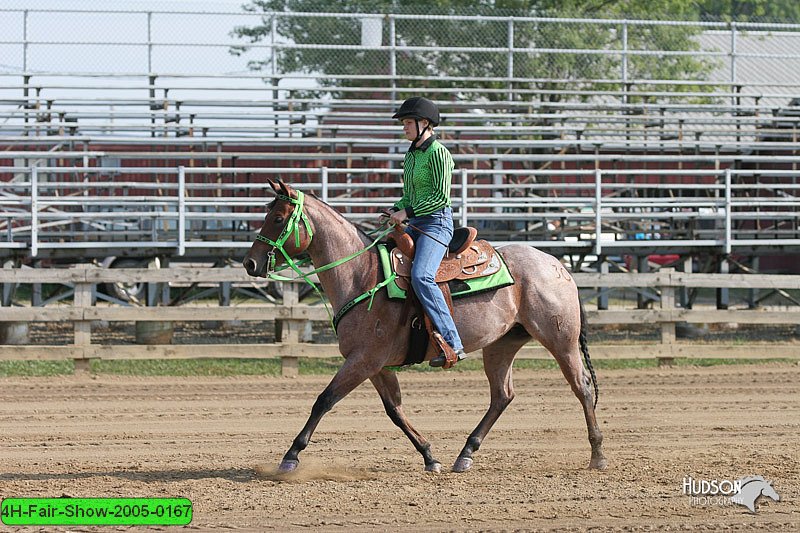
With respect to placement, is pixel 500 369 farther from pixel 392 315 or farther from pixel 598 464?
pixel 392 315

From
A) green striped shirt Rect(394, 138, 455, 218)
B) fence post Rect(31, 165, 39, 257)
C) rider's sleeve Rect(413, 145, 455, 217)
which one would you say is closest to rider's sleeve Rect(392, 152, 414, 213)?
green striped shirt Rect(394, 138, 455, 218)

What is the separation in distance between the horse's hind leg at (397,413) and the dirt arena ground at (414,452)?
0.17 meters

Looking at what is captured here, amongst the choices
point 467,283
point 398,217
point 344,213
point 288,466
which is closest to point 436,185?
point 398,217

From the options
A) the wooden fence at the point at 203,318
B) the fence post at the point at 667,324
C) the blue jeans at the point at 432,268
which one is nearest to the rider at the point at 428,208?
the blue jeans at the point at 432,268

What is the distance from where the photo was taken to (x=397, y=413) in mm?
8273

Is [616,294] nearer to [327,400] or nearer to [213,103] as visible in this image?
[213,103]

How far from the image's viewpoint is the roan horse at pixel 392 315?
7.89 m

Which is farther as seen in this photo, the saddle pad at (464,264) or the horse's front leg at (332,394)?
the saddle pad at (464,264)

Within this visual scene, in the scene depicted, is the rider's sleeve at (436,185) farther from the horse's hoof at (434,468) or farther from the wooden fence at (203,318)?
the wooden fence at (203,318)

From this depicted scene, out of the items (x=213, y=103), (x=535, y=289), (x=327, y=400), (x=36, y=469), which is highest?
(x=213, y=103)

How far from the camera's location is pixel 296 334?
45.9ft

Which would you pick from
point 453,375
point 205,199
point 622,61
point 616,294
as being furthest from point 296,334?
point 616,294

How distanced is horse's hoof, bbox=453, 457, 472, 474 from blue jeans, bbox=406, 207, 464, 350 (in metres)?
0.89

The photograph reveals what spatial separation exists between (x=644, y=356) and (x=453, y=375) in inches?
105
